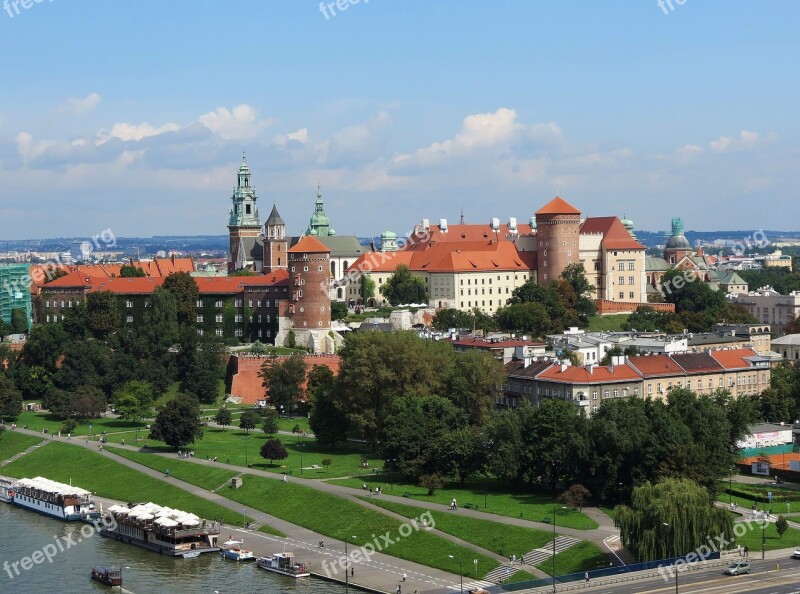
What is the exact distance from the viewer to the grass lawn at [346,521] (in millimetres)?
60625

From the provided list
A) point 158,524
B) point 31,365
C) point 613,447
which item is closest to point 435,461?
point 613,447

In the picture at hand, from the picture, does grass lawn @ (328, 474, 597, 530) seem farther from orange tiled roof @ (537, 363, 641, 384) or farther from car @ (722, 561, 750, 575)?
orange tiled roof @ (537, 363, 641, 384)

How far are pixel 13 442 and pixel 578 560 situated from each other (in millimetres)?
45519

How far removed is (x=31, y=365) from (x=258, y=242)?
1616 inches

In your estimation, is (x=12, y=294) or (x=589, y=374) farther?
(x=12, y=294)

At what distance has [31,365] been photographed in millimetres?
107188

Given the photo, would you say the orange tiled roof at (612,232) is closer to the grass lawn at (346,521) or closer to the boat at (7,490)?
the grass lawn at (346,521)

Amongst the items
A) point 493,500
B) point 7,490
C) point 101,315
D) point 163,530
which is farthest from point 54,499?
point 101,315

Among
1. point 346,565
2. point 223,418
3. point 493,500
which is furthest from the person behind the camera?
Result: point 223,418

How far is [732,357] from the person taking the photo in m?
A: 93.0

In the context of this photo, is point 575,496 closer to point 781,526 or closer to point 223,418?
point 781,526

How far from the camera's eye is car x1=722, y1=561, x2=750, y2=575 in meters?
53.8

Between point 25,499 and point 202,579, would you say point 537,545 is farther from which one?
point 25,499

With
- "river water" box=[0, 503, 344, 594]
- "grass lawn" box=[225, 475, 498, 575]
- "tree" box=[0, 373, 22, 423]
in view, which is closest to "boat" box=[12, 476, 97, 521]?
"river water" box=[0, 503, 344, 594]
